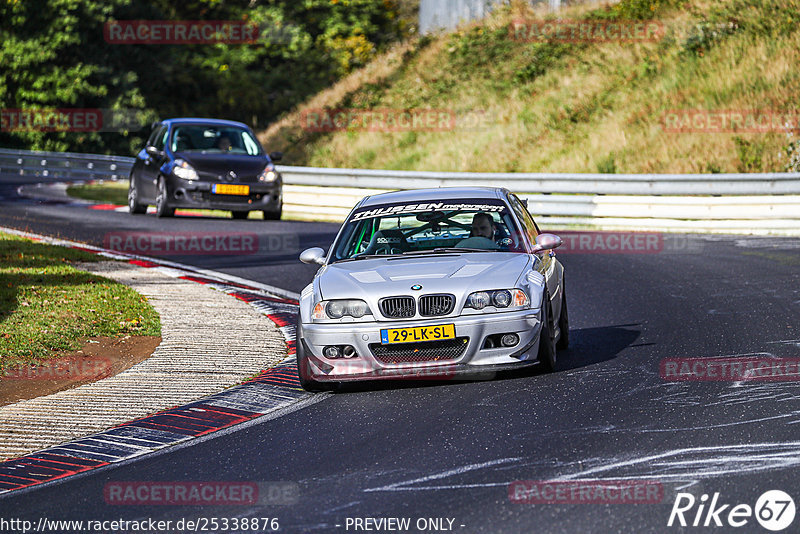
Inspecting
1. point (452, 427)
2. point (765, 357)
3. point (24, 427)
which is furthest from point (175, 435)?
point (765, 357)

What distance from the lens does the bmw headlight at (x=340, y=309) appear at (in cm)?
875

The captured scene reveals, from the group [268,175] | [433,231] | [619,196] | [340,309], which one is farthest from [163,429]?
[619,196]

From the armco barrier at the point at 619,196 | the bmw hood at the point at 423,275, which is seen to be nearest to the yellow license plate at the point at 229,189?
the armco barrier at the point at 619,196

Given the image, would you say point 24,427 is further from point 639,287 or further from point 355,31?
point 355,31

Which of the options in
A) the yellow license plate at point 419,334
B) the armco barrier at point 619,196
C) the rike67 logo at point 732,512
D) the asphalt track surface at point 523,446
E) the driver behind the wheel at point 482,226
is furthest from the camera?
the armco barrier at point 619,196

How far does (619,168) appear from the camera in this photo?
Answer: 26453mm

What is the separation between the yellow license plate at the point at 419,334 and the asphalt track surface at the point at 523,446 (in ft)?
1.34

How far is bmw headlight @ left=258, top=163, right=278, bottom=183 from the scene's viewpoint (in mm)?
22172

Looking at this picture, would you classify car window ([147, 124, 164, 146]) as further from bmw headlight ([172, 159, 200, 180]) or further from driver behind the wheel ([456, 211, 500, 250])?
driver behind the wheel ([456, 211, 500, 250])

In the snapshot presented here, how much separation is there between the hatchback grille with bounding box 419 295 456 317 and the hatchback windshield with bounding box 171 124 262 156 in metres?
14.6

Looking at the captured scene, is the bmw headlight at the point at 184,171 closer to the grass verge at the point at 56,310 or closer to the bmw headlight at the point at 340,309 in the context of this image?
the grass verge at the point at 56,310

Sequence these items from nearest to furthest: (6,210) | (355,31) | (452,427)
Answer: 1. (452,427)
2. (6,210)
3. (355,31)

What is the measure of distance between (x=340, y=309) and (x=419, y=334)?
0.64m

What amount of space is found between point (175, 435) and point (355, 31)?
50721 millimetres
